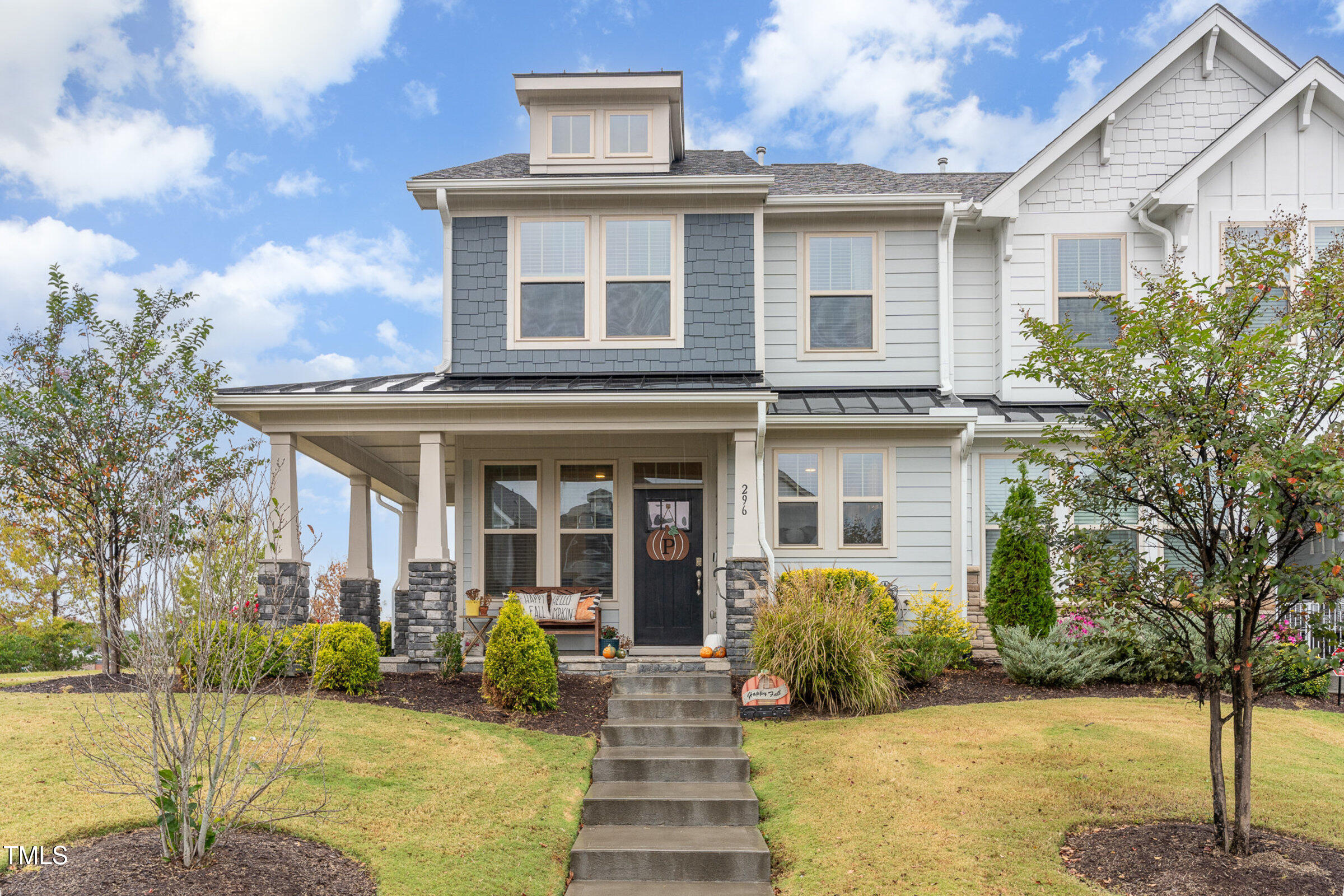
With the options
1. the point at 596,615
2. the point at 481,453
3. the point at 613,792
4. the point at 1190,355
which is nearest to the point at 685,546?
the point at 596,615

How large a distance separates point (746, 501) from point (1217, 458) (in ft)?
18.9

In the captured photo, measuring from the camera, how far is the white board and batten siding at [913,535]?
40.4 ft

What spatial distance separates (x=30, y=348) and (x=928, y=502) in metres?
11.1

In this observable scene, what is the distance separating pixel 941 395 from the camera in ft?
42.6

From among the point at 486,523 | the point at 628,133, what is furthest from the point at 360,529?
the point at 628,133

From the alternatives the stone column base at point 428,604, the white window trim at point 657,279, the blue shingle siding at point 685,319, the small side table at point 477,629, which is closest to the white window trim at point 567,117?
the white window trim at point 657,279

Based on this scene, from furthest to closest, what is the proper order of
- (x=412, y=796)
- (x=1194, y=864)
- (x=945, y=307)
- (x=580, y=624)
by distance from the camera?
(x=945, y=307) → (x=580, y=624) → (x=412, y=796) → (x=1194, y=864)

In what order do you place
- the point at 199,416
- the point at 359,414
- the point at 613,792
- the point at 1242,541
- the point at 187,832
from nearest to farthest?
the point at 187,832 → the point at 1242,541 → the point at 613,792 → the point at 359,414 → the point at 199,416

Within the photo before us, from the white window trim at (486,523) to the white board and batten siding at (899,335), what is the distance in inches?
137

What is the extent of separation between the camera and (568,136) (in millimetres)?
13258

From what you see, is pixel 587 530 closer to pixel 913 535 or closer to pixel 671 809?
pixel 913 535

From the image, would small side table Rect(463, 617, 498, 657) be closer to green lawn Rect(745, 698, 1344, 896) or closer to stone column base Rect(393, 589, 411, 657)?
stone column base Rect(393, 589, 411, 657)

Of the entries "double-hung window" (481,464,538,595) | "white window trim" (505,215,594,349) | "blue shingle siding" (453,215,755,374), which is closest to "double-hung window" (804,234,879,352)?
"blue shingle siding" (453,215,755,374)

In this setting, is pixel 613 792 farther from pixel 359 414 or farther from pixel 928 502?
pixel 928 502
